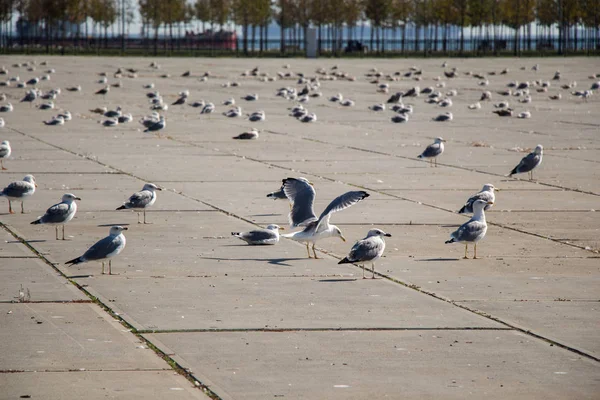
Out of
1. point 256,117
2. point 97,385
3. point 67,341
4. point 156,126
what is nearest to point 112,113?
point 256,117

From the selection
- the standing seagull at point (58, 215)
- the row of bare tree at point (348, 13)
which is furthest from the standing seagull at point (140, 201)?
the row of bare tree at point (348, 13)

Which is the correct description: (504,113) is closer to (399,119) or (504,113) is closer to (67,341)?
(399,119)

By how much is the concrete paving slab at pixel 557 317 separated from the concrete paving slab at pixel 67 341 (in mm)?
3363

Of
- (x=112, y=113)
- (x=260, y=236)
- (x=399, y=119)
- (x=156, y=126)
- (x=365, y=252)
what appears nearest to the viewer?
(x=365, y=252)

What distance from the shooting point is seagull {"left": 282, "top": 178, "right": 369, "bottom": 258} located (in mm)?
12750

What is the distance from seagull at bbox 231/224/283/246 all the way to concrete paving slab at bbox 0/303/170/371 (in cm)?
371

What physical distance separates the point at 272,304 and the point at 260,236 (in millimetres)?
3341

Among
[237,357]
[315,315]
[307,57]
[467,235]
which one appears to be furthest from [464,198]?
[307,57]

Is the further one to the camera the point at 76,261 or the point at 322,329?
the point at 76,261

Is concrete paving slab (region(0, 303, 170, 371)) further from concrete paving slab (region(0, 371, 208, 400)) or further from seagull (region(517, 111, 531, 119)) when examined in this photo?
seagull (region(517, 111, 531, 119))

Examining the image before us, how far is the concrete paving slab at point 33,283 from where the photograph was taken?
35.3 feet

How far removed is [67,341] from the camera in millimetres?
9070

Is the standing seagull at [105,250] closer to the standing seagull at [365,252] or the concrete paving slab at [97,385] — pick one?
the standing seagull at [365,252]

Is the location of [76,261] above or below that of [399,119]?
below
